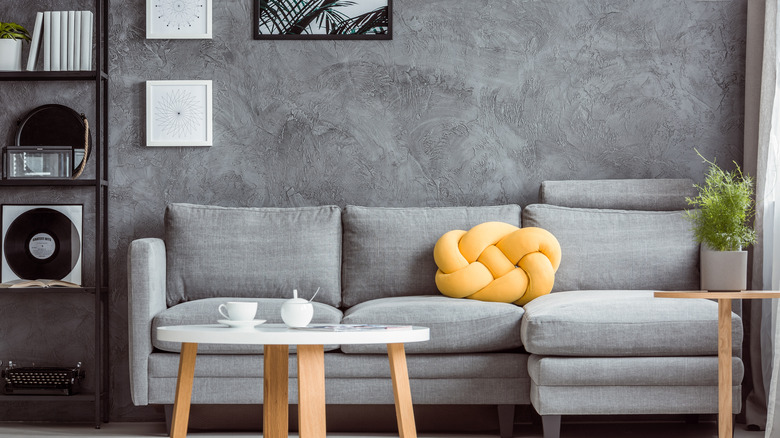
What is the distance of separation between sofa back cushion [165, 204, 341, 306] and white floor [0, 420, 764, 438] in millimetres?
533

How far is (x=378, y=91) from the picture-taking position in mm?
3512

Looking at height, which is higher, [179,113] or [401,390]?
[179,113]

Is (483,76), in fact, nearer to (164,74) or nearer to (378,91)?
(378,91)

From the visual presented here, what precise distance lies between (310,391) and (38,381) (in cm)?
198

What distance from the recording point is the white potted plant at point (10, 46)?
131 inches

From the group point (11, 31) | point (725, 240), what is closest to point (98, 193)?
point (11, 31)

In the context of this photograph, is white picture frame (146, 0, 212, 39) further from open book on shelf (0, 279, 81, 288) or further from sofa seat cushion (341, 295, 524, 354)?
sofa seat cushion (341, 295, 524, 354)

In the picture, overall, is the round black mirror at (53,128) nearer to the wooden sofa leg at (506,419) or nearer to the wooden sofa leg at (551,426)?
the wooden sofa leg at (506,419)

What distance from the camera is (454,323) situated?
8.70 ft

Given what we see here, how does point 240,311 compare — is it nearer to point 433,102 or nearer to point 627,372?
point 627,372

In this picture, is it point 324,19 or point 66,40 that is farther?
point 324,19

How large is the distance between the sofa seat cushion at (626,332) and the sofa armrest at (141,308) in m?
1.33

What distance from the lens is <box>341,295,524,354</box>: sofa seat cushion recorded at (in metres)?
2.64

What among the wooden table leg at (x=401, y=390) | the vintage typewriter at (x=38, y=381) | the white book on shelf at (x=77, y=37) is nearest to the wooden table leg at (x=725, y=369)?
the wooden table leg at (x=401, y=390)
